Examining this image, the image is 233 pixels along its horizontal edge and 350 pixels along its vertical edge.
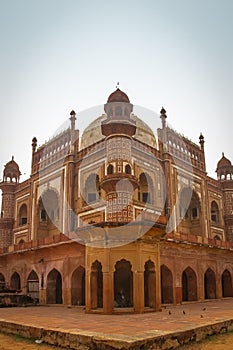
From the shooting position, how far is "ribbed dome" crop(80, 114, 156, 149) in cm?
2359

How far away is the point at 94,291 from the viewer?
33.2 feet

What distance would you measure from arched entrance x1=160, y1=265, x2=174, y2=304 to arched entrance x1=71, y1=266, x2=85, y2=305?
3189 mm

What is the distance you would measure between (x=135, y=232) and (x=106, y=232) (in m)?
0.76

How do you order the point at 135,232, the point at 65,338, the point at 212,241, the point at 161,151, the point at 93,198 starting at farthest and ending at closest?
the point at 161,151 → the point at 93,198 → the point at 212,241 → the point at 135,232 → the point at 65,338

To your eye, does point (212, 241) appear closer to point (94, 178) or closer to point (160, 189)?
point (160, 189)

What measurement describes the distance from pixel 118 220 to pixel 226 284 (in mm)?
7324

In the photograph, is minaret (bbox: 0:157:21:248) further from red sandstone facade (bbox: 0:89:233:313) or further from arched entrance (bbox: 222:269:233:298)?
arched entrance (bbox: 222:269:233:298)

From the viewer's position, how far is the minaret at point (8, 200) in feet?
93.4

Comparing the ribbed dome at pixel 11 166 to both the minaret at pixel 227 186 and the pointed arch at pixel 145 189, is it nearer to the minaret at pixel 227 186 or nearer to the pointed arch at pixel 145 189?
the pointed arch at pixel 145 189

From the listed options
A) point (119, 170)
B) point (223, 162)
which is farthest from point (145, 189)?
point (223, 162)

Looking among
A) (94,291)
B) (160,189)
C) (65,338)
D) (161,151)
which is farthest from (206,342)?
(161,151)

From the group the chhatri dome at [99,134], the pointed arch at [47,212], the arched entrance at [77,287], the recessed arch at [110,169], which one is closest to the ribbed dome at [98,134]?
the chhatri dome at [99,134]

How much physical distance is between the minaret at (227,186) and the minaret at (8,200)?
55.0 ft

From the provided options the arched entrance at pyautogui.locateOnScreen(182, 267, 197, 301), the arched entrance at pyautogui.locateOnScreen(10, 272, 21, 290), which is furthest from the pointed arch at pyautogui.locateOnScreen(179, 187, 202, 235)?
the arched entrance at pyautogui.locateOnScreen(10, 272, 21, 290)
